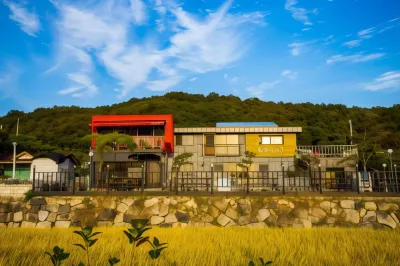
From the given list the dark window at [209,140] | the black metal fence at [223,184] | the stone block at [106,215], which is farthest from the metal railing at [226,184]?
the dark window at [209,140]

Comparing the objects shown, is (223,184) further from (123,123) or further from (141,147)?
(123,123)

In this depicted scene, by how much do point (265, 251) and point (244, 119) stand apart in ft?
147

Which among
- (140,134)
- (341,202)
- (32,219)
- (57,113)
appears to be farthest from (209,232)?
(57,113)

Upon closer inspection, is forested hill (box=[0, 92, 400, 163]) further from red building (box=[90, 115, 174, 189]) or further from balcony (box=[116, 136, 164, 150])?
balcony (box=[116, 136, 164, 150])

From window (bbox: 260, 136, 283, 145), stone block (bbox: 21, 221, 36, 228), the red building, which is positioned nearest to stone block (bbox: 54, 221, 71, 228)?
stone block (bbox: 21, 221, 36, 228)

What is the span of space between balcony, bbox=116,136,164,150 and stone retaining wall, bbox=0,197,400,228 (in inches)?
508

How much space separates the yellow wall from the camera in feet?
90.9

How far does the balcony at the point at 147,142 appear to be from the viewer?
25.3m

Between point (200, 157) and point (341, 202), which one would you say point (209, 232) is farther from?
point (200, 157)

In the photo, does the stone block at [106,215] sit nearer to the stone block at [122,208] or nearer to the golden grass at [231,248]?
the stone block at [122,208]

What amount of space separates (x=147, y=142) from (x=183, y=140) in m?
3.66

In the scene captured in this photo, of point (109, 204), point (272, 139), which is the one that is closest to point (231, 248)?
point (109, 204)

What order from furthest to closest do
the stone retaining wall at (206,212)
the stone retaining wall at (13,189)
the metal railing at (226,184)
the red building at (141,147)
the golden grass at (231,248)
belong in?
1. the red building at (141,147)
2. the stone retaining wall at (13,189)
3. the metal railing at (226,184)
4. the stone retaining wall at (206,212)
5. the golden grass at (231,248)

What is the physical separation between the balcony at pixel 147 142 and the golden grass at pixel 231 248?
1536 centimetres
